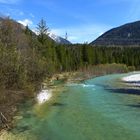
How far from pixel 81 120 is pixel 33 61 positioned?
22.1 metres

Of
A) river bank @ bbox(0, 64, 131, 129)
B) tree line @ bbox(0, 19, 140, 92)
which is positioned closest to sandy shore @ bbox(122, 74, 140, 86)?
river bank @ bbox(0, 64, 131, 129)

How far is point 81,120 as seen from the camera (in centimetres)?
3616

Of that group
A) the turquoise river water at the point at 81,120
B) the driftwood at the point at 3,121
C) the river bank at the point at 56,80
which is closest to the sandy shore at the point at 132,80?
the river bank at the point at 56,80

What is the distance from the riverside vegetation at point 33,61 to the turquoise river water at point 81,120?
2.28 m

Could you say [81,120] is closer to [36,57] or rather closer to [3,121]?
[3,121]

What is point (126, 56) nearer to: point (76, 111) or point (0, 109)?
point (76, 111)

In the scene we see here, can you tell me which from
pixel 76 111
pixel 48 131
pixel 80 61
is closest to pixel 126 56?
pixel 80 61

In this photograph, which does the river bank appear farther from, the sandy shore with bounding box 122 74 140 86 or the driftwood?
the sandy shore with bounding box 122 74 140 86

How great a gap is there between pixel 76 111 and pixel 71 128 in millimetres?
9312

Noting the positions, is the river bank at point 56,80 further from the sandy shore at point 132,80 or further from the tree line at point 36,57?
the sandy shore at point 132,80

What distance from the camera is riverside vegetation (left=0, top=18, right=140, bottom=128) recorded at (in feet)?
107

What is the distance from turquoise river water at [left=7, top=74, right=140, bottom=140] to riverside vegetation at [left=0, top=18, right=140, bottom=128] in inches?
89.8

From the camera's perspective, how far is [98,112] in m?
41.0

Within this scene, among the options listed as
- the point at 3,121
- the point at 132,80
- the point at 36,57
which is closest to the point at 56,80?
the point at 132,80
